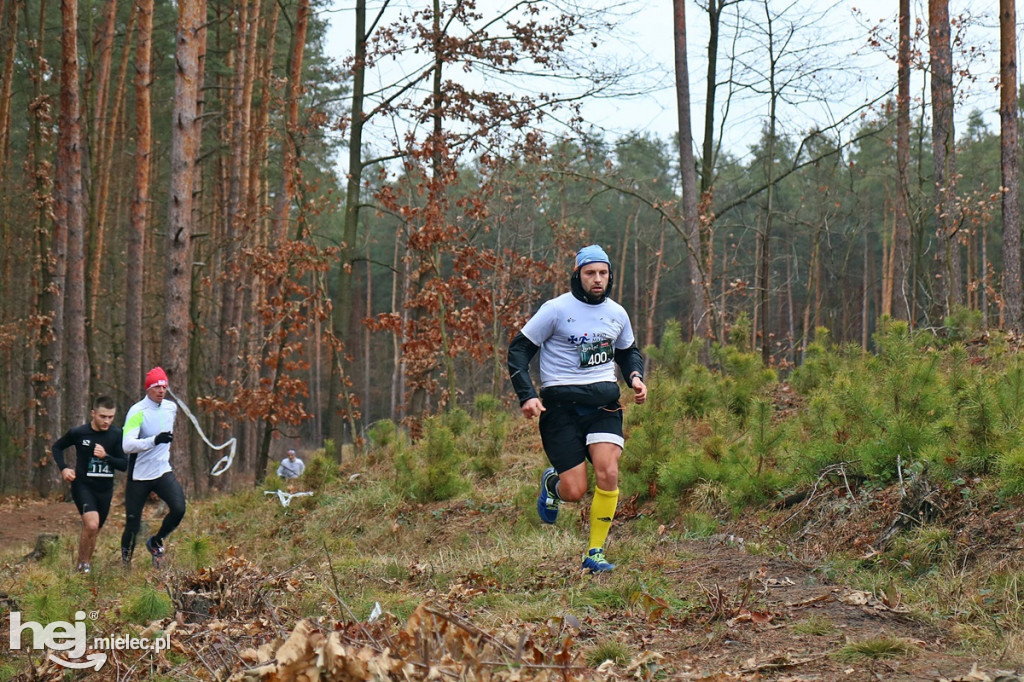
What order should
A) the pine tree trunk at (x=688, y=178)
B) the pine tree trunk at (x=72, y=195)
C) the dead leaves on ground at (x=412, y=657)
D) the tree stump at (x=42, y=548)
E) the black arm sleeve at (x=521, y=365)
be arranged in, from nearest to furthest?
1. the dead leaves on ground at (x=412, y=657)
2. the black arm sleeve at (x=521, y=365)
3. the tree stump at (x=42, y=548)
4. the pine tree trunk at (x=688, y=178)
5. the pine tree trunk at (x=72, y=195)

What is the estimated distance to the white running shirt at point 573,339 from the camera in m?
6.63

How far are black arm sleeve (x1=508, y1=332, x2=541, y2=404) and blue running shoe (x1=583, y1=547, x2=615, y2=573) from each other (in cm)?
113

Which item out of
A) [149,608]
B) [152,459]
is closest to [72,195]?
[152,459]

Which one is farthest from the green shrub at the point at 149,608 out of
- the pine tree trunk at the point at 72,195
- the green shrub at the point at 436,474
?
the pine tree trunk at the point at 72,195

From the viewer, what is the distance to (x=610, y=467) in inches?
258

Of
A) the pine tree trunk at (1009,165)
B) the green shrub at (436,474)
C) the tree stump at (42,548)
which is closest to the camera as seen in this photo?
the green shrub at (436,474)

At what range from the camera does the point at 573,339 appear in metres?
6.64

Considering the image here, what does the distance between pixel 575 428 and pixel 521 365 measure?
583mm

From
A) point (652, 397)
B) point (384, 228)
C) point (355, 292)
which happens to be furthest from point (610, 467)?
point (384, 228)

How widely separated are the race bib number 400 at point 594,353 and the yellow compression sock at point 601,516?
87cm

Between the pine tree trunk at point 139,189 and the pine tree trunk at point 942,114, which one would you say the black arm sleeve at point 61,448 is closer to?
the pine tree trunk at point 139,189

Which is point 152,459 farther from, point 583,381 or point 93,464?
point 583,381

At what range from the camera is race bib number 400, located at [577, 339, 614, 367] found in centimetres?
663

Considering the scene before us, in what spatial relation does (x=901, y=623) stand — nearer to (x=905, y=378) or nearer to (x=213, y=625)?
(x=905, y=378)
